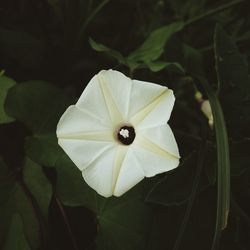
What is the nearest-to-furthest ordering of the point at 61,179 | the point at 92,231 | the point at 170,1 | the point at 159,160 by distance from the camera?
the point at 159,160 → the point at 61,179 → the point at 92,231 → the point at 170,1

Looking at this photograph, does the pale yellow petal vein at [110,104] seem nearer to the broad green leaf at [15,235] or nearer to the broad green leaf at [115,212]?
the broad green leaf at [115,212]

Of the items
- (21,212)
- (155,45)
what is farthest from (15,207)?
(155,45)

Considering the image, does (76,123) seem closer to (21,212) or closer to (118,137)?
(118,137)

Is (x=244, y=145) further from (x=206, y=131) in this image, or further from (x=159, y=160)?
(x=159, y=160)

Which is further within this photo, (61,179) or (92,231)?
(92,231)

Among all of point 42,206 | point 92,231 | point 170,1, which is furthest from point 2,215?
point 170,1

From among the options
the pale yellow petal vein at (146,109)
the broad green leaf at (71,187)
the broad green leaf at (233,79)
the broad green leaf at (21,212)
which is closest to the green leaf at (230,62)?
the broad green leaf at (233,79)
